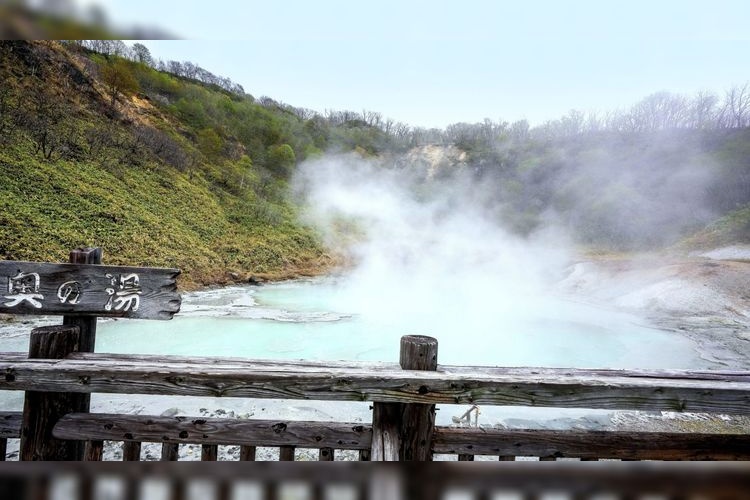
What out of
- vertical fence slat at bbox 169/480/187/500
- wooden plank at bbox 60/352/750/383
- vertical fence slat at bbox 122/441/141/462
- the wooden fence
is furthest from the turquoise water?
vertical fence slat at bbox 169/480/187/500

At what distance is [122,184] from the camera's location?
14.3m

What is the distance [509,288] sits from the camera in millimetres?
14234

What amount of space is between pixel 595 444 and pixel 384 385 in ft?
3.24

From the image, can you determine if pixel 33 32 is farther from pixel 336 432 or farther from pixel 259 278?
pixel 259 278

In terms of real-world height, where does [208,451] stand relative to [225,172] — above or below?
below

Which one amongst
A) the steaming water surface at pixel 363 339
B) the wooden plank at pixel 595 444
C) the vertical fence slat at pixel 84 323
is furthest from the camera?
the steaming water surface at pixel 363 339

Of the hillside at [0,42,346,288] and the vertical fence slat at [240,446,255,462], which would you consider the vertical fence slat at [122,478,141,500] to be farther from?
the hillside at [0,42,346,288]

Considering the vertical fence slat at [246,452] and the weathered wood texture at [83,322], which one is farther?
the weathered wood texture at [83,322]

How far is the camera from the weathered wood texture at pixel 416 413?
4.84 ft

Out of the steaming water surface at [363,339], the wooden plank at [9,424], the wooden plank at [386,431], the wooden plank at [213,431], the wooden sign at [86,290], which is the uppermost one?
the wooden sign at [86,290]

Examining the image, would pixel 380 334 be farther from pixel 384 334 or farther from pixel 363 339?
pixel 363 339

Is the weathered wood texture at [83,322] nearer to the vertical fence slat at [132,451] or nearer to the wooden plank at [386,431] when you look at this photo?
the vertical fence slat at [132,451]

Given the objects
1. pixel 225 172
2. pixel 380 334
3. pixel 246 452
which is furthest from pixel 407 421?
pixel 225 172

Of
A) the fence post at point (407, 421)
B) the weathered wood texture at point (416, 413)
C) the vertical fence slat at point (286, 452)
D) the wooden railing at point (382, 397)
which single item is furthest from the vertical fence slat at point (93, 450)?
the weathered wood texture at point (416, 413)
